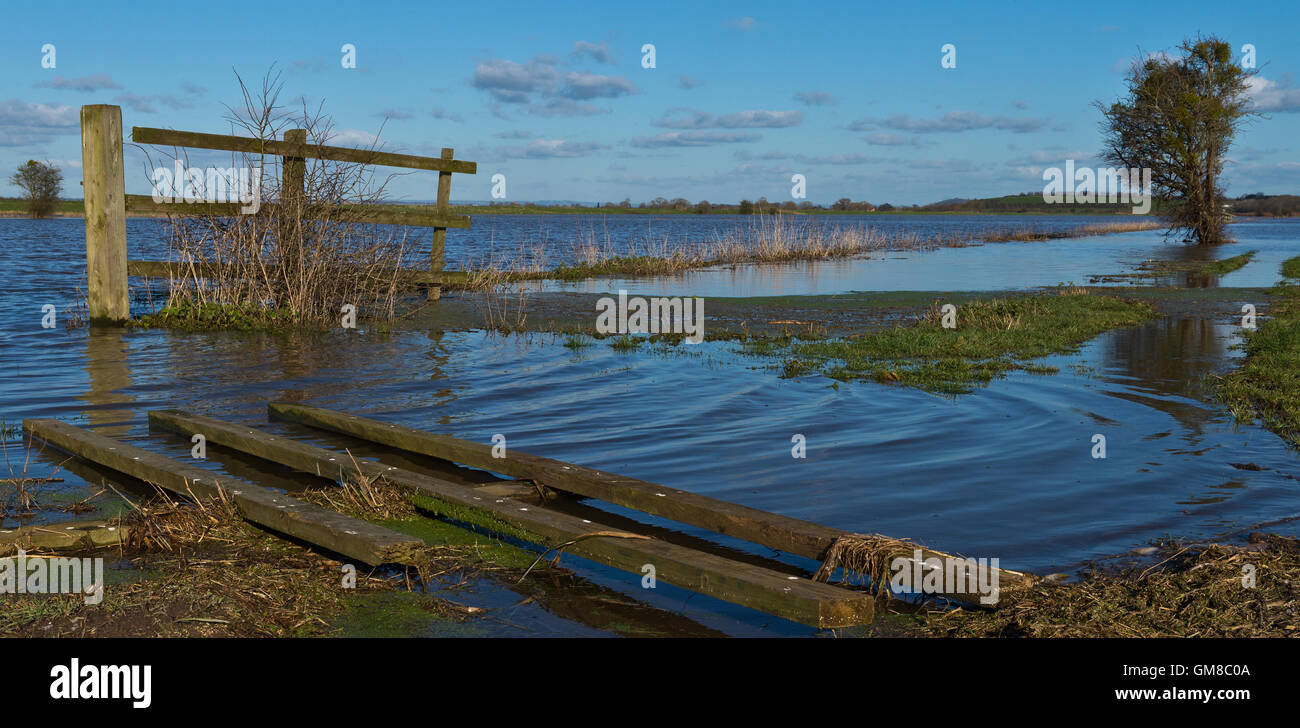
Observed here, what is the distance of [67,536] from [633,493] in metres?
2.72

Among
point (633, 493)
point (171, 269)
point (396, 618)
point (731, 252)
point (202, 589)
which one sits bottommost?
point (396, 618)

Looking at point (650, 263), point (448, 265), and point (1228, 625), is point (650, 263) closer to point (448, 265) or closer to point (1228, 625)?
point (448, 265)

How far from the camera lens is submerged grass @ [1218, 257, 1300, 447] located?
7.89 m

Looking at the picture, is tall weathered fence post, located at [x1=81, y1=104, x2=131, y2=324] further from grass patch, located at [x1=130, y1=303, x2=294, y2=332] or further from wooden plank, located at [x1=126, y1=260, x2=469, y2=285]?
grass patch, located at [x1=130, y1=303, x2=294, y2=332]

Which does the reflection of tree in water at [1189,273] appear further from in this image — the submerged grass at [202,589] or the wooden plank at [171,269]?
the submerged grass at [202,589]

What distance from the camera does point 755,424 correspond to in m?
7.93

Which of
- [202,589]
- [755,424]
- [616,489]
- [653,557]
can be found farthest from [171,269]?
[653,557]

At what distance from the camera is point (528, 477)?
235 inches

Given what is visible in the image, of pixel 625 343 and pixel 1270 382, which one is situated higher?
pixel 625 343

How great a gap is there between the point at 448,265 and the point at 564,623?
24435mm

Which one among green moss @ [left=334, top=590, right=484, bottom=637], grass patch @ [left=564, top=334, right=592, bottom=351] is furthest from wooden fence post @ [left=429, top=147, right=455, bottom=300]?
green moss @ [left=334, top=590, right=484, bottom=637]

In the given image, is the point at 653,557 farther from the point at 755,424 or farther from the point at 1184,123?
the point at 1184,123

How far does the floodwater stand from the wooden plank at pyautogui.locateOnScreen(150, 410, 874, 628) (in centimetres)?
14

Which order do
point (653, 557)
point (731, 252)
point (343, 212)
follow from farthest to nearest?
point (731, 252) → point (343, 212) → point (653, 557)
